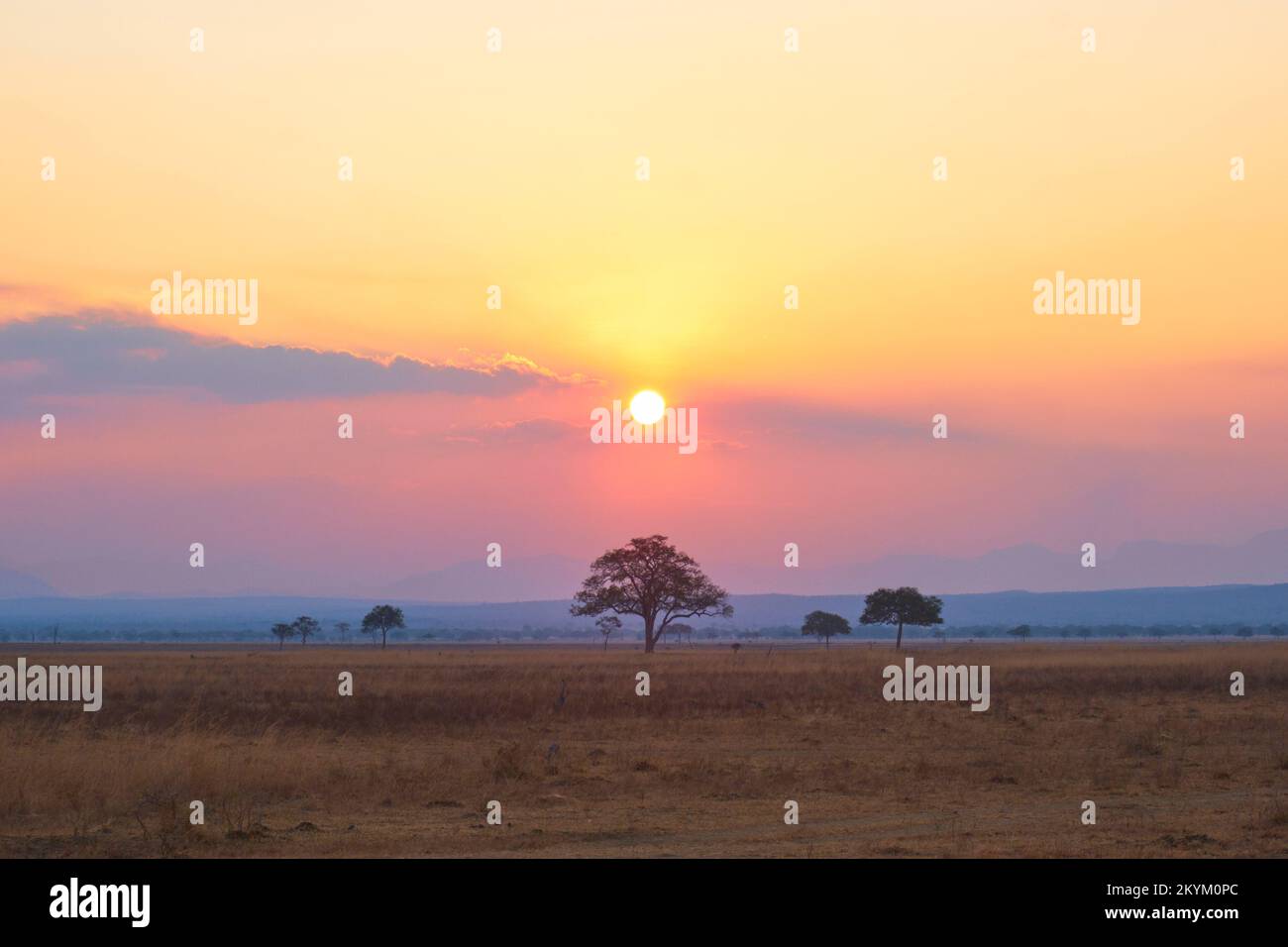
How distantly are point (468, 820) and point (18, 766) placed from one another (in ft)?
26.8

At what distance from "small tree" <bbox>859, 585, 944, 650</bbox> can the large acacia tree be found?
22.1 meters

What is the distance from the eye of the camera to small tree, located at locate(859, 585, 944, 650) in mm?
129125

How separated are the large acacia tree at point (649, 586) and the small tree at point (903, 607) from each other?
22.1 meters

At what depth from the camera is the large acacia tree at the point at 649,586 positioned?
366 feet

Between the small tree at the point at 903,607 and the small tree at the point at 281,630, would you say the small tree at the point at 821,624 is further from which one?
the small tree at the point at 281,630

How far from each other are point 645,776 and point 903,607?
109983 mm

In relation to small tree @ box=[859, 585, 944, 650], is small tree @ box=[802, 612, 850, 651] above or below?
below

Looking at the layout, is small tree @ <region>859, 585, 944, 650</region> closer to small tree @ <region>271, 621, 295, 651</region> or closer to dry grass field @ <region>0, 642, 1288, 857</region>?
small tree @ <region>271, 621, 295, 651</region>

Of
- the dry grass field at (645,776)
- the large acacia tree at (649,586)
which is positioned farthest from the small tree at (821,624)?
the dry grass field at (645,776)

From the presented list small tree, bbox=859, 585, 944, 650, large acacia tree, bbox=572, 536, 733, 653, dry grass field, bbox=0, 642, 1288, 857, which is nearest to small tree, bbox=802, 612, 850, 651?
small tree, bbox=859, 585, 944, 650

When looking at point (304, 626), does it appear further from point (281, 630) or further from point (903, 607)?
point (903, 607)

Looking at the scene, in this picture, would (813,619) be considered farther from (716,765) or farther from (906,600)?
(716,765)

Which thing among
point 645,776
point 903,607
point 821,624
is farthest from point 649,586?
point 645,776
